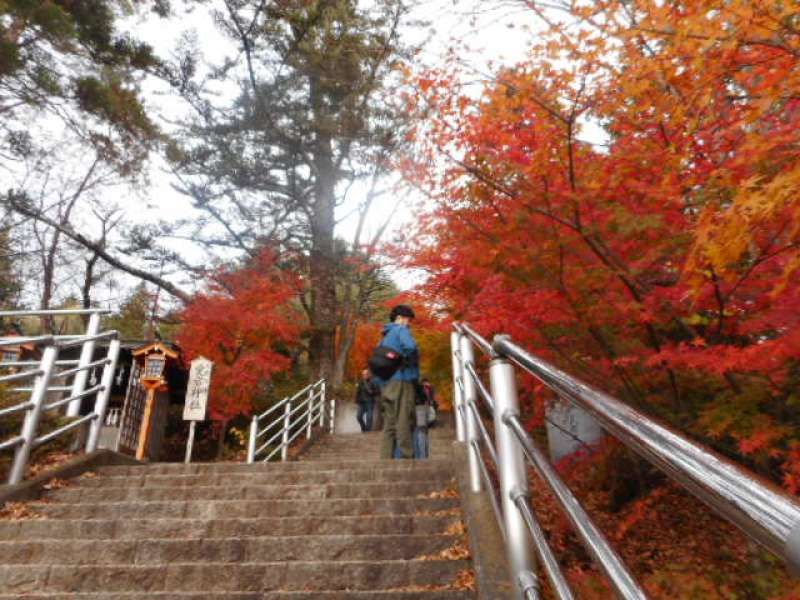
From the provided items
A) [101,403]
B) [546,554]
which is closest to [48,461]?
[101,403]

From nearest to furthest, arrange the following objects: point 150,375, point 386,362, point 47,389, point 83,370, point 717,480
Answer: point 717,480
point 47,389
point 83,370
point 386,362
point 150,375

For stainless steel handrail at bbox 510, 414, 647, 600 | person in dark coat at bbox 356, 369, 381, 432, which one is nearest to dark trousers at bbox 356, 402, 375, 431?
person in dark coat at bbox 356, 369, 381, 432

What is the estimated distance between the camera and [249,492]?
3.96 m

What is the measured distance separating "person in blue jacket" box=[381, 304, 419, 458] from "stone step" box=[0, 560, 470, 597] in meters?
2.53

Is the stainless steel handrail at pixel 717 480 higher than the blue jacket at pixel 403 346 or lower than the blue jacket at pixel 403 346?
lower

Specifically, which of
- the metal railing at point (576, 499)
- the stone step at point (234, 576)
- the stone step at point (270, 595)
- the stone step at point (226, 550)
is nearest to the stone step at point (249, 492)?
the stone step at point (226, 550)

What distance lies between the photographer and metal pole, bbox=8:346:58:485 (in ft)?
13.4

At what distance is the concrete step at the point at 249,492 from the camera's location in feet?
12.2

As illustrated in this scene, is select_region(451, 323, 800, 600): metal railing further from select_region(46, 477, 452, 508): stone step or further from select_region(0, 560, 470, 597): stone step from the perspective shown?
select_region(46, 477, 452, 508): stone step

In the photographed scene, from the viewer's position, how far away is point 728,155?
4016mm

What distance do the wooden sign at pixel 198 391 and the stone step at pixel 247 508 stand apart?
22.4 feet

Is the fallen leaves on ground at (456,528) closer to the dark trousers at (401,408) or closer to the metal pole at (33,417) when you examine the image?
the dark trousers at (401,408)

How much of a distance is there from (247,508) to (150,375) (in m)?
10.5

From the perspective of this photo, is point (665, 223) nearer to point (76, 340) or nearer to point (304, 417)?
point (76, 340)
